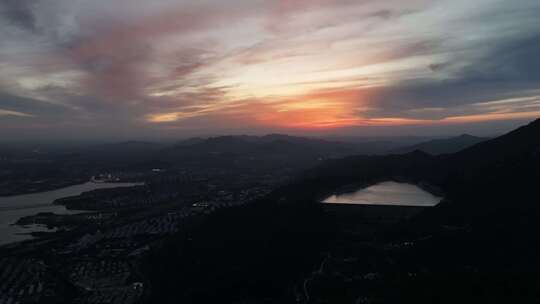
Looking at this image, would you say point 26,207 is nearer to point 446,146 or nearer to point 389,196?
point 389,196

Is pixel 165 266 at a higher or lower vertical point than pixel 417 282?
lower

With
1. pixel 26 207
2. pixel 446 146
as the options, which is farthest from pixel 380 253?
pixel 446 146

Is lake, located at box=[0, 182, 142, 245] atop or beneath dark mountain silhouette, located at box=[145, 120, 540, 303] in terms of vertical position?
beneath

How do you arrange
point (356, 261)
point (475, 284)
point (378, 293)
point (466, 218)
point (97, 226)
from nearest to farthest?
point (475, 284) < point (378, 293) < point (356, 261) < point (466, 218) < point (97, 226)

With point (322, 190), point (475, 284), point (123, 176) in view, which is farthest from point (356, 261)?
point (123, 176)

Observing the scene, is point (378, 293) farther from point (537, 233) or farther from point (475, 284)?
point (537, 233)

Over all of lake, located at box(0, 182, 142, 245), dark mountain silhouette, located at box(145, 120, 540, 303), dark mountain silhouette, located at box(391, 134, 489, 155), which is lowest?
lake, located at box(0, 182, 142, 245)

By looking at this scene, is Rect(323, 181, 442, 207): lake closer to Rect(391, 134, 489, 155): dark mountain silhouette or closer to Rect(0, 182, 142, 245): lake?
Rect(0, 182, 142, 245): lake

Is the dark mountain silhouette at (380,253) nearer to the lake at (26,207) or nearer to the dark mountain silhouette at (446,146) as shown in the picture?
the lake at (26,207)

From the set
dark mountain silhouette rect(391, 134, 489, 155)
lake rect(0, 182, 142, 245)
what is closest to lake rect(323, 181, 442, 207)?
lake rect(0, 182, 142, 245)
